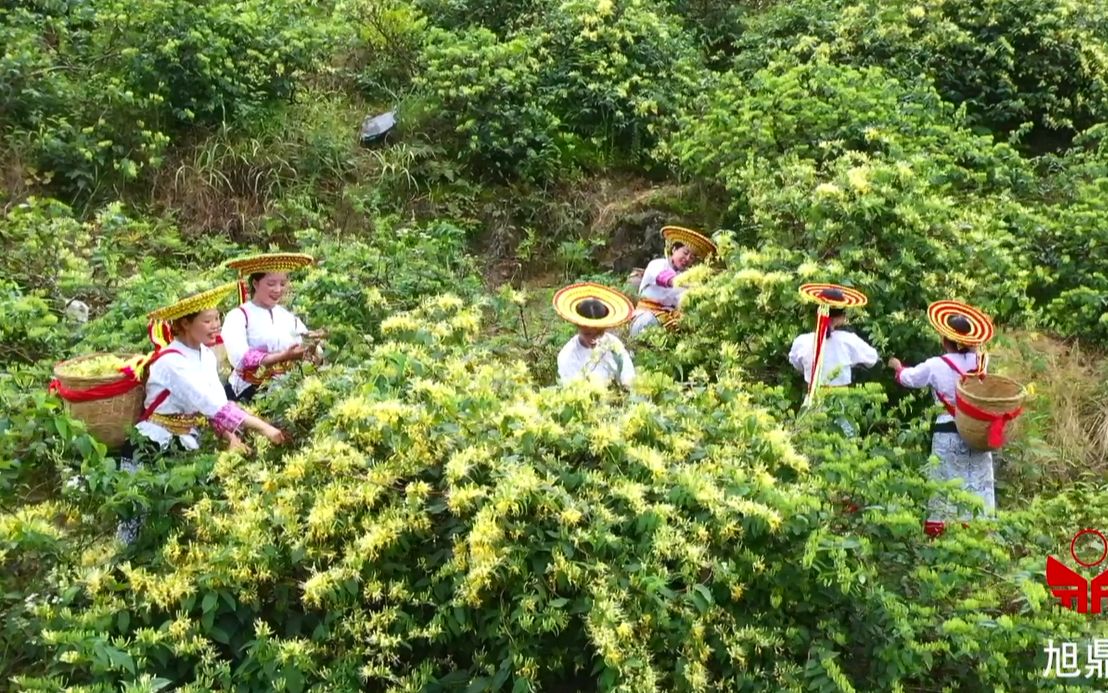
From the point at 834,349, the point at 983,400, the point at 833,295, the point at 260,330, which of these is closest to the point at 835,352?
the point at 834,349

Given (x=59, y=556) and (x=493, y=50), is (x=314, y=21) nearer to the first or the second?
(x=493, y=50)

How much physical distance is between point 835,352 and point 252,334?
2987mm

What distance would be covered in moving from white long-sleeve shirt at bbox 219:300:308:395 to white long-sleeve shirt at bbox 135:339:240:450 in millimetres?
775

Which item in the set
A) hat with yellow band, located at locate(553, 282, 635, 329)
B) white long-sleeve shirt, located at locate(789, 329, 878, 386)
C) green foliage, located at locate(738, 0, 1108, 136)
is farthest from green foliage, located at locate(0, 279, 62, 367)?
green foliage, located at locate(738, 0, 1108, 136)

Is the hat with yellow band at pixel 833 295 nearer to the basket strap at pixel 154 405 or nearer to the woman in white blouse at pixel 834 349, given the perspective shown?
the woman in white blouse at pixel 834 349

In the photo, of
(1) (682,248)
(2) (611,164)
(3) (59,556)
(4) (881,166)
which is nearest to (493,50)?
(2) (611,164)

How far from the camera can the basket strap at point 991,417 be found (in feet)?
13.9

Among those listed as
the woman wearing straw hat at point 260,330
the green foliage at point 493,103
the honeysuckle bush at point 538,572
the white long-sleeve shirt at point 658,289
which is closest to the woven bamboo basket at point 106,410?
the honeysuckle bush at point 538,572

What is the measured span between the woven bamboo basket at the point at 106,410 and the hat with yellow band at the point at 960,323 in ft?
12.1

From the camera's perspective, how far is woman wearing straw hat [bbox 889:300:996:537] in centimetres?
453

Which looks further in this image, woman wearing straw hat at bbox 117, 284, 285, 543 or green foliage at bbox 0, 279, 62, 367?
green foliage at bbox 0, 279, 62, 367

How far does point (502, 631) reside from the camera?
2.70m

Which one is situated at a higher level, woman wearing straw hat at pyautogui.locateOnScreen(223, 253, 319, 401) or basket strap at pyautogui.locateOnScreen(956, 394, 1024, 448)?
woman wearing straw hat at pyautogui.locateOnScreen(223, 253, 319, 401)

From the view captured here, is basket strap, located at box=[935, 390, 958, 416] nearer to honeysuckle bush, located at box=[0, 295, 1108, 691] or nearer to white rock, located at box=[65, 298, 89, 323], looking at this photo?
honeysuckle bush, located at box=[0, 295, 1108, 691]
